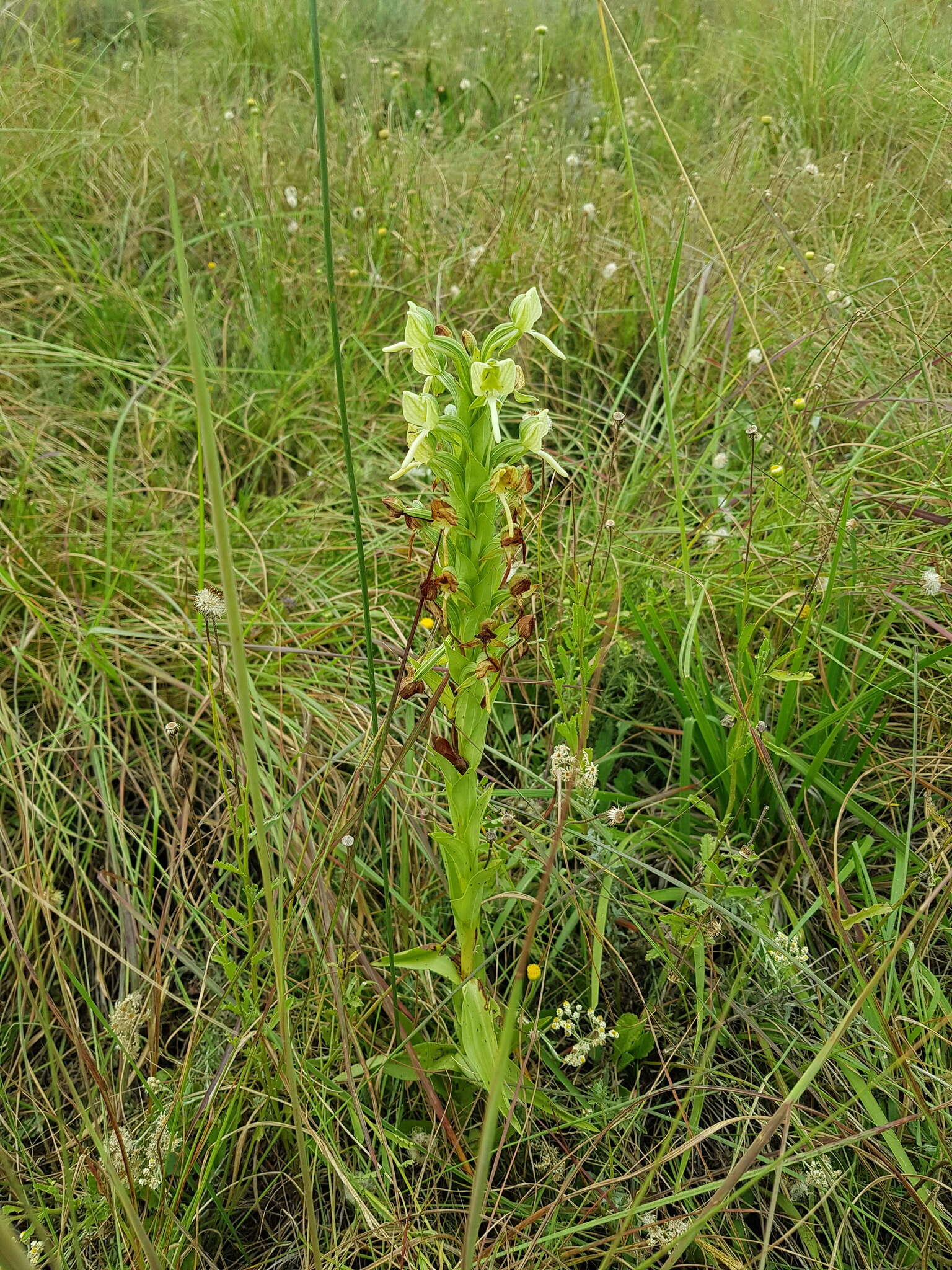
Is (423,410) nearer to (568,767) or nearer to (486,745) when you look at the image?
(568,767)

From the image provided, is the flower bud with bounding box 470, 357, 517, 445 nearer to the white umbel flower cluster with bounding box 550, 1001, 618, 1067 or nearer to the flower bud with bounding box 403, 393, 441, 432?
the flower bud with bounding box 403, 393, 441, 432

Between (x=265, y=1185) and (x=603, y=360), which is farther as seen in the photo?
(x=603, y=360)

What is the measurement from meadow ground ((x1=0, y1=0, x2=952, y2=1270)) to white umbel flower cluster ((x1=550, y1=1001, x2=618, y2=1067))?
1cm

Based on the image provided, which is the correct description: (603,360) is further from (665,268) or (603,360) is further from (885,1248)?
(885,1248)

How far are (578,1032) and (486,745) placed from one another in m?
0.58

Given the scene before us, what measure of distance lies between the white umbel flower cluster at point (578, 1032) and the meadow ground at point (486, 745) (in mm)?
13

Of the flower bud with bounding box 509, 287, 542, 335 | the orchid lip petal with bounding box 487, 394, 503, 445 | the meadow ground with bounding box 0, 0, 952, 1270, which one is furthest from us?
the meadow ground with bounding box 0, 0, 952, 1270

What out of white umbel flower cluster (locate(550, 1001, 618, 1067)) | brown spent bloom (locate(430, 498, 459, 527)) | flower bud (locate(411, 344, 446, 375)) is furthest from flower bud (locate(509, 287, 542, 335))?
white umbel flower cluster (locate(550, 1001, 618, 1067))

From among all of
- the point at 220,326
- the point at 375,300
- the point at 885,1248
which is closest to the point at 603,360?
the point at 375,300

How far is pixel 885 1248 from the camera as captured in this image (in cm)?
121

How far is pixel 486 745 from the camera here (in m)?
1.78

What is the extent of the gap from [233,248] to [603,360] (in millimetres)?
1408

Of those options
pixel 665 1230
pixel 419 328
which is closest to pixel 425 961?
pixel 665 1230

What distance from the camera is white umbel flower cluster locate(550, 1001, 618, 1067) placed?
129 cm
